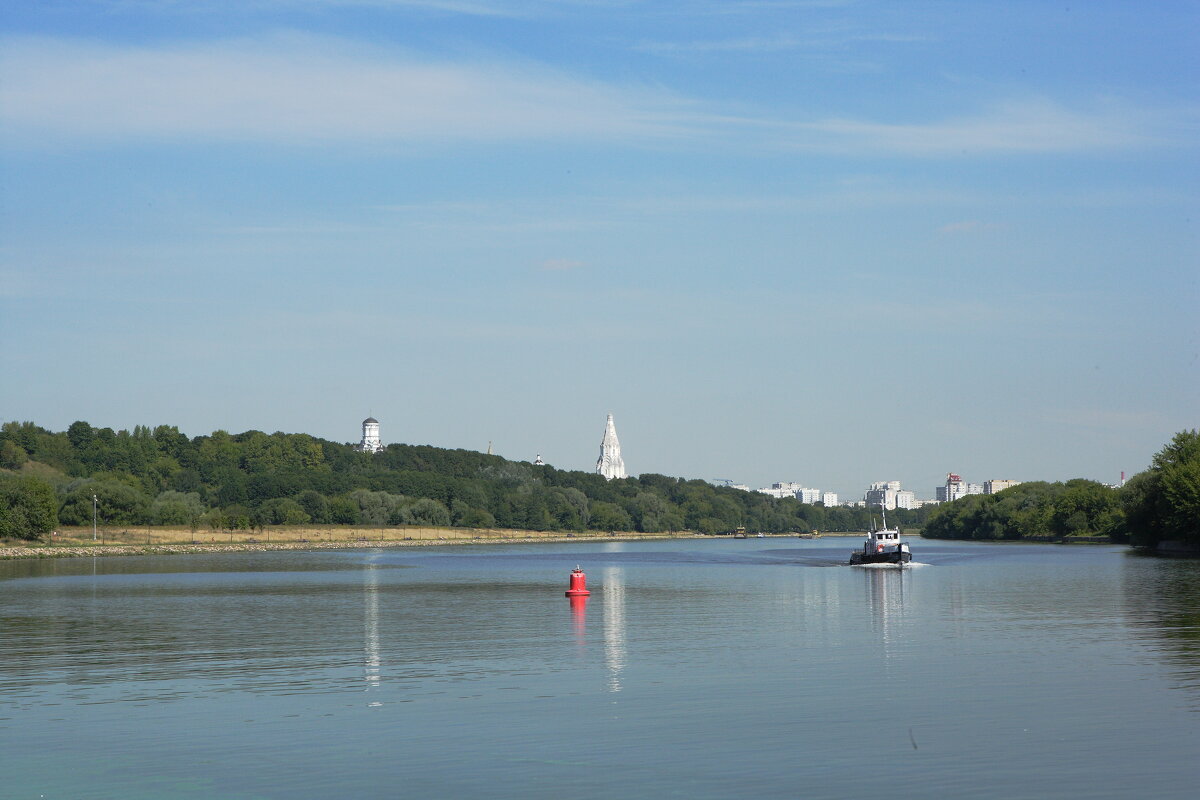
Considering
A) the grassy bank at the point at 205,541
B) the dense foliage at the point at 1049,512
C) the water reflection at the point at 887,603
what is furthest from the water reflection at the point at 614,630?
the dense foliage at the point at 1049,512

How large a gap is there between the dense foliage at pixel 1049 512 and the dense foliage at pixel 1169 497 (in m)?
22.9

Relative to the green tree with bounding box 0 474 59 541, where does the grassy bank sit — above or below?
below

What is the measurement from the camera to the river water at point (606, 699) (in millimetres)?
19625

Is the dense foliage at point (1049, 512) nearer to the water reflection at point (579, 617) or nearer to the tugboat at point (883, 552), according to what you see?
the tugboat at point (883, 552)

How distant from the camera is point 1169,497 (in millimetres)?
100438

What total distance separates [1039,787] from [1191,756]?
11.6 feet

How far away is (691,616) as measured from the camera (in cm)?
5041

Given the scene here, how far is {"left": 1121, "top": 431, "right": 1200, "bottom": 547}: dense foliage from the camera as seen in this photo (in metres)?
98.4

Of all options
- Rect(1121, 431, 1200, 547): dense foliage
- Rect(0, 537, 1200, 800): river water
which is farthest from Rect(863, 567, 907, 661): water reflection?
Rect(1121, 431, 1200, 547): dense foliage

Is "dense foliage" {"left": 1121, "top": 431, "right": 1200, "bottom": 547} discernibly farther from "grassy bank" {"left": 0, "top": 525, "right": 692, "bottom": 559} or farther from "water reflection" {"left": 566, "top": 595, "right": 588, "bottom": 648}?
"grassy bank" {"left": 0, "top": 525, "right": 692, "bottom": 559}

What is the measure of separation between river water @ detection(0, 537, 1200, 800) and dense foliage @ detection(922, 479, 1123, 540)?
105576mm

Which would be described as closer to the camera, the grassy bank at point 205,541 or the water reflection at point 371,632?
the water reflection at point 371,632

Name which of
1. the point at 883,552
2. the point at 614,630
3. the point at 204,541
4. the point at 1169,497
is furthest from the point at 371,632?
the point at 204,541

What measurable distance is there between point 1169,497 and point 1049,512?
70476mm
